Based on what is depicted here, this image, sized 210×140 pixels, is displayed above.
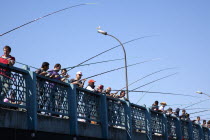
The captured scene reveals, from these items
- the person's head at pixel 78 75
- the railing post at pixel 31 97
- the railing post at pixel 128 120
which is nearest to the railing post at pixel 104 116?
the person's head at pixel 78 75

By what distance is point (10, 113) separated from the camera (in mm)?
8828

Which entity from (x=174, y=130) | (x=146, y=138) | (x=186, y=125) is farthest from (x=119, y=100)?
(x=186, y=125)

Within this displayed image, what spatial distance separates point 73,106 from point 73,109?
72mm

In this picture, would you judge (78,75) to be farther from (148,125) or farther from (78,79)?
(148,125)

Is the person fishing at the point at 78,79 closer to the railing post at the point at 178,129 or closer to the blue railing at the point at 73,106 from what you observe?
the blue railing at the point at 73,106

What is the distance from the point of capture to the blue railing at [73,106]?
927 centimetres

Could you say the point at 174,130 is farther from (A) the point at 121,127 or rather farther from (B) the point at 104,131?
(B) the point at 104,131

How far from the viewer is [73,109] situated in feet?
37.0

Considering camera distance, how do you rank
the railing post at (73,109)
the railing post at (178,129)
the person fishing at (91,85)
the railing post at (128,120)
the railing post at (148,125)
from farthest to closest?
1. the railing post at (178,129)
2. the railing post at (148,125)
3. the railing post at (128,120)
4. the person fishing at (91,85)
5. the railing post at (73,109)

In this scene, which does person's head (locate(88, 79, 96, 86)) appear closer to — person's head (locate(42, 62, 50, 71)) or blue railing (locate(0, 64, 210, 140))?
blue railing (locate(0, 64, 210, 140))

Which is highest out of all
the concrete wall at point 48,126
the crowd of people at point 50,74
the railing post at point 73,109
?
the crowd of people at point 50,74

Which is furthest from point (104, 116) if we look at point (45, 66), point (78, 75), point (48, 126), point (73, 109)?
point (48, 126)

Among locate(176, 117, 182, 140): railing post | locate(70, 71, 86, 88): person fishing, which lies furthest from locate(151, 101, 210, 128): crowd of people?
locate(70, 71, 86, 88): person fishing

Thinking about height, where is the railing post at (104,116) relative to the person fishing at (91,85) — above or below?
below
